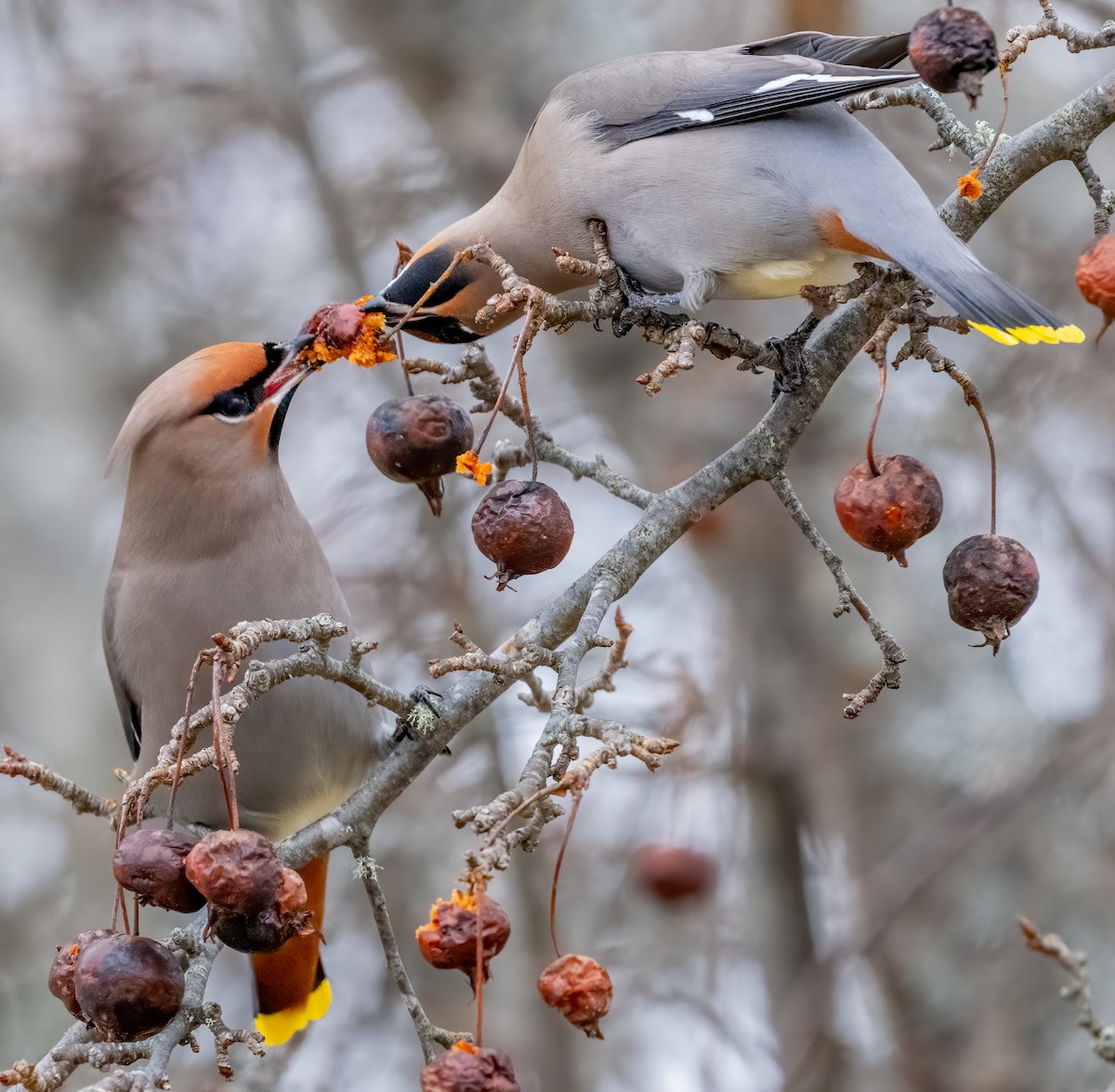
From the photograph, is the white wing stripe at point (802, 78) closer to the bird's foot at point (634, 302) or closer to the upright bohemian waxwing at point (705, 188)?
the upright bohemian waxwing at point (705, 188)

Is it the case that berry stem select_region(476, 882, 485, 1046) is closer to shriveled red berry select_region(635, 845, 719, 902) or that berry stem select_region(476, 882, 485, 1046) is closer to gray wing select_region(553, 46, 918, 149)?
gray wing select_region(553, 46, 918, 149)

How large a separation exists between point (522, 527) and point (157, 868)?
2.15ft

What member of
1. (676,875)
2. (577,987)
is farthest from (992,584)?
(676,875)

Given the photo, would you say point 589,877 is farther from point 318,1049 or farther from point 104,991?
point 104,991

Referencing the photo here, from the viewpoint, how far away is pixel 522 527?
7.10ft

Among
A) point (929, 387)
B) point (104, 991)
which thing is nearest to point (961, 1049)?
point (929, 387)

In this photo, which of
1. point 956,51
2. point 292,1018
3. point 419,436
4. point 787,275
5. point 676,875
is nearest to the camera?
point 956,51

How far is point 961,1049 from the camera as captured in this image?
4227mm

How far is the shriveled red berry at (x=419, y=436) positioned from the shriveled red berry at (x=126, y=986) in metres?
0.85

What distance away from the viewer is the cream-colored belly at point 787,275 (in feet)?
9.52

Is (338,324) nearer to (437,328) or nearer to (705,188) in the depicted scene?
(437,328)

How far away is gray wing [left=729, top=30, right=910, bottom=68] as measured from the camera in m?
2.95

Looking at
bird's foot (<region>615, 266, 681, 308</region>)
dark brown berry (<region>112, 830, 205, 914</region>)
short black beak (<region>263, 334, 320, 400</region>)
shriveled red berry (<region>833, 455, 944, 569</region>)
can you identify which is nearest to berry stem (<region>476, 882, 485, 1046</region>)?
dark brown berry (<region>112, 830, 205, 914</region>)

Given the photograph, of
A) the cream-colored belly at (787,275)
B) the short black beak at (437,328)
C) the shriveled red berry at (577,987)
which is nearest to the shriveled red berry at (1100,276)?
the cream-colored belly at (787,275)
